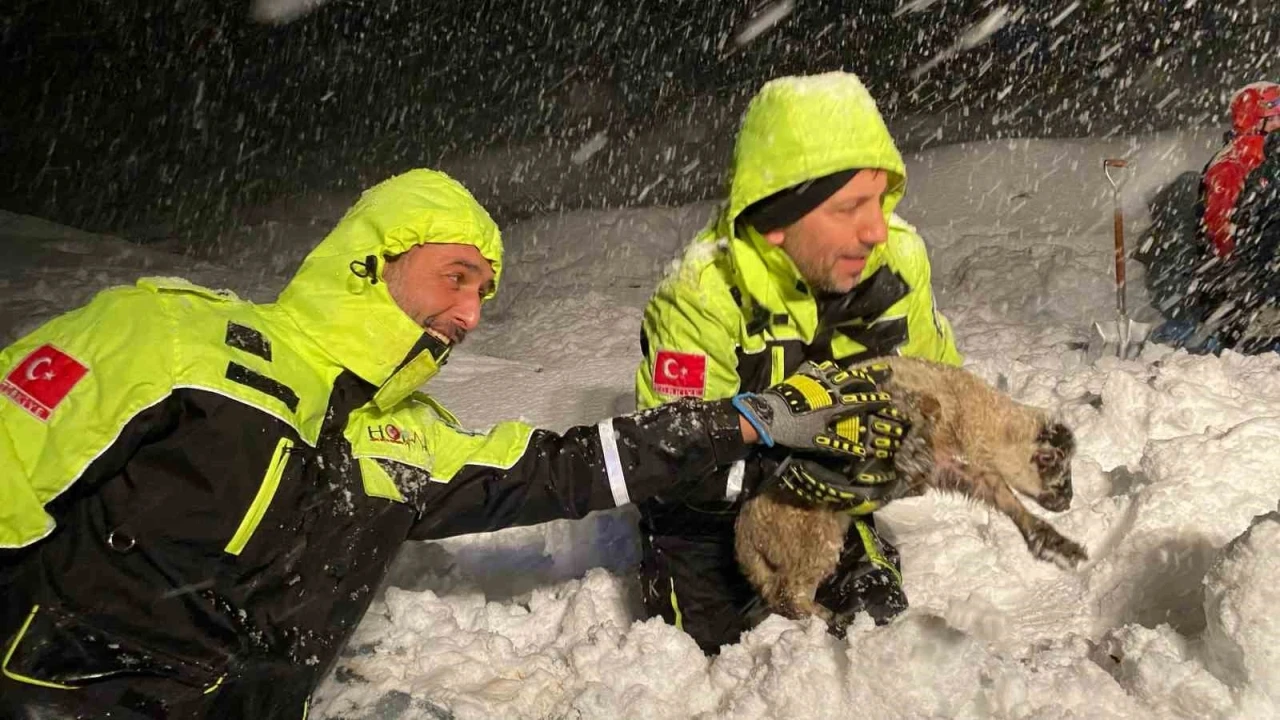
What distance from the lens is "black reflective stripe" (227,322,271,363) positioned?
A: 1.92m

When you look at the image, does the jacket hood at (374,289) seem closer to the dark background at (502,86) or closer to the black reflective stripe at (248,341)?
the black reflective stripe at (248,341)

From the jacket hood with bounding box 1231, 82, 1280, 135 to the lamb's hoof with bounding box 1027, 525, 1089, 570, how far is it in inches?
183

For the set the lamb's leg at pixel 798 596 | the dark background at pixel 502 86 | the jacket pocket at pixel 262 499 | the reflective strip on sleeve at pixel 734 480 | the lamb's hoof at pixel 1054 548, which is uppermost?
the jacket pocket at pixel 262 499

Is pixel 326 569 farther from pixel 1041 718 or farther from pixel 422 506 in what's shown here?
pixel 1041 718

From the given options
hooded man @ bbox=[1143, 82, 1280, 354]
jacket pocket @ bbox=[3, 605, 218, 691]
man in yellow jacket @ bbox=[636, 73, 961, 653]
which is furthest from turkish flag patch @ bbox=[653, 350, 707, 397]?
hooded man @ bbox=[1143, 82, 1280, 354]

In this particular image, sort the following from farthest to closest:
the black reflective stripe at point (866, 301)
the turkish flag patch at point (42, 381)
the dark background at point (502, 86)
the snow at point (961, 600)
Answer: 1. the dark background at point (502, 86)
2. the black reflective stripe at point (866, 301)
3. the snow at point (961, 600)
4. the turkish flag patch at point (42, 381)

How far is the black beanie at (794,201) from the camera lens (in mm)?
2350

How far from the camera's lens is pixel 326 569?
2.06 m

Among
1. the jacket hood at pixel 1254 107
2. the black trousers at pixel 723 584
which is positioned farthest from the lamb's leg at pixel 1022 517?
the jacket hood at pixel 1254 107

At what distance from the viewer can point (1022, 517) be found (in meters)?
2.16

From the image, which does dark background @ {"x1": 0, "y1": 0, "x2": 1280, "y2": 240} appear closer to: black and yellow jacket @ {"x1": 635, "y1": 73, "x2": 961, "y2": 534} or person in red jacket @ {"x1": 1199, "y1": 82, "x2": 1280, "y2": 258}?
person in red jacket @ {"x1": 1199, "y1": 82, "x2": 1280, "y2": 258}

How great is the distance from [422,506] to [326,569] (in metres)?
0.28

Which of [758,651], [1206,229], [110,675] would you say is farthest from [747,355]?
[1206,229]

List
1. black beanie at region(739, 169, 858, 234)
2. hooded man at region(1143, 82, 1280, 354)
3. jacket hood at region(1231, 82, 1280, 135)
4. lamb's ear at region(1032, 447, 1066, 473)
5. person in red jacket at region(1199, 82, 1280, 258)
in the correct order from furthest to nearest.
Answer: jacket hood at region(1231, 82, 1280, 135) → person in red jacket at region(1199, 82, 1280, 258) → hooded man at region(1143, 82, 1280, 354) → black beanie at region(739, 169, 858, 234) → lamb's ear at region(1032, 447, 1066, 473)
